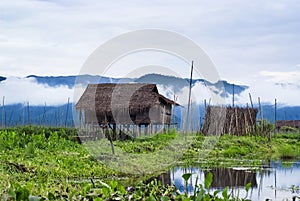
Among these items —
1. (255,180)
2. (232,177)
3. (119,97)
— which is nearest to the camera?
(255,180)

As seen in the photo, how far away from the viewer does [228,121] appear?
28797mm

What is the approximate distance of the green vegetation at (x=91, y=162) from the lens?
16.6 feet

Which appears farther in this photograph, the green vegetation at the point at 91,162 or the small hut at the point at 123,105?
the small hut at the point at 123,105

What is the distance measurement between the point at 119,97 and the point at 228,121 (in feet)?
22.4

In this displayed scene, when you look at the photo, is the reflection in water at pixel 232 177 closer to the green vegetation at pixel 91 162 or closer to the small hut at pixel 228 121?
the green vegetation at pixel 91 162

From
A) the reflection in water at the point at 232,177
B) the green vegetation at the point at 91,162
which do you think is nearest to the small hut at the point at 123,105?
the green vegetation at the point at 91,162

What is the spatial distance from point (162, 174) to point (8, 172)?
4.89 metres

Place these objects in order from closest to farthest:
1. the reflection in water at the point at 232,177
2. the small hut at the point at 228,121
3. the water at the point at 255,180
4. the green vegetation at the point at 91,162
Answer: the green vegetation at the point at 91,162
the water at the point at 255,180
the reflection in water at the point at 232,177
the small hut at the point at 228,121

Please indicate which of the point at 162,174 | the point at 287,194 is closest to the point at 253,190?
the point at 287,194

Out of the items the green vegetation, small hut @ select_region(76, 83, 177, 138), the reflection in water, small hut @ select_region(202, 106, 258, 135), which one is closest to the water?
the reflection in water

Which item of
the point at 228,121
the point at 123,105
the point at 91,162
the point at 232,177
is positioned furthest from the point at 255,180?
the point at 228,121

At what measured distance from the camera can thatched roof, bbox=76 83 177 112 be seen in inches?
957

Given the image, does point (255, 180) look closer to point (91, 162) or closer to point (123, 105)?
point (91, 162)

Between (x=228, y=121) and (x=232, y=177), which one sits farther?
(x=228, y=121)
